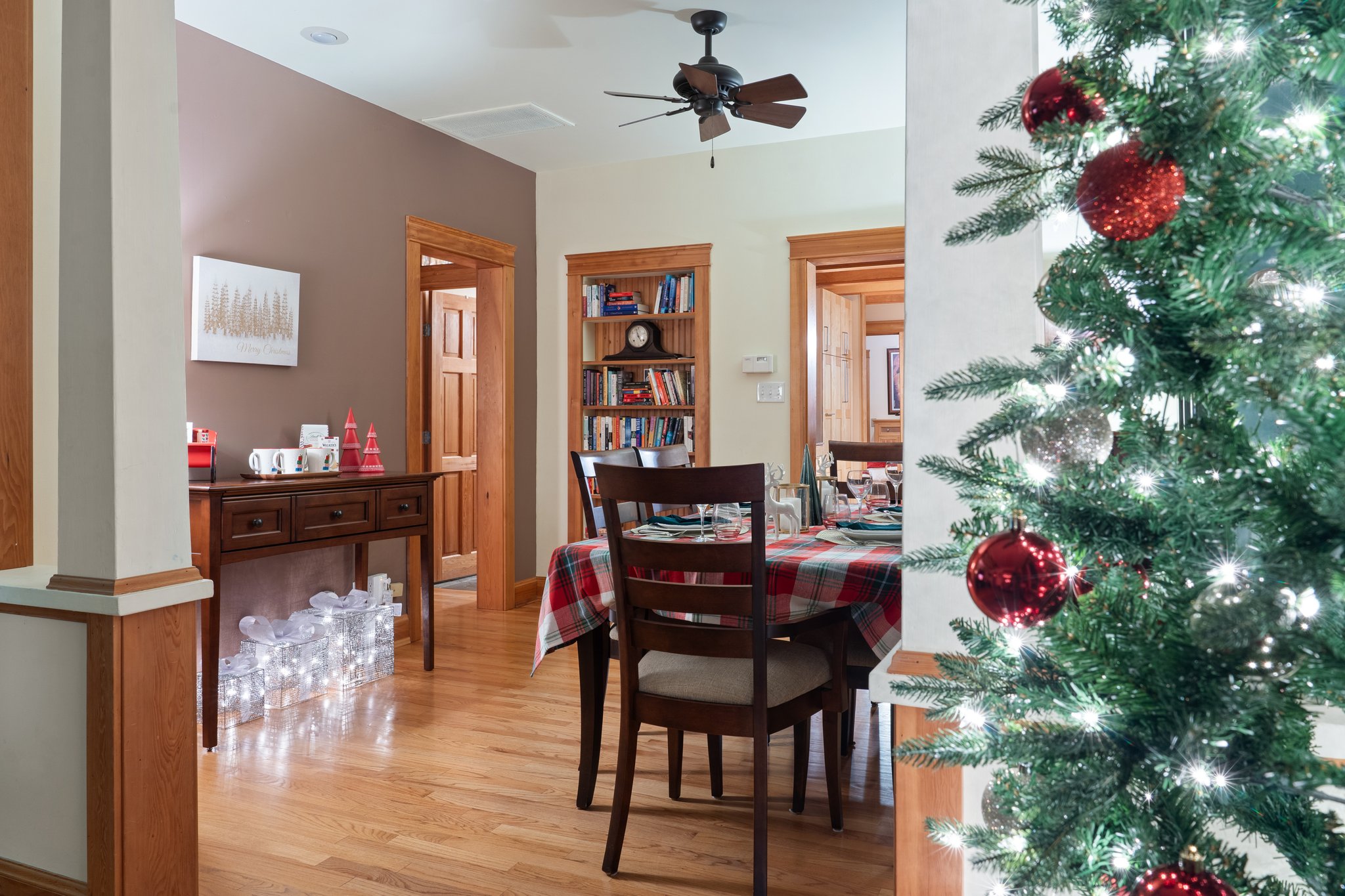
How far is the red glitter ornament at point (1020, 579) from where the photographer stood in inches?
27.9

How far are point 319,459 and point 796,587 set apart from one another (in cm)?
261

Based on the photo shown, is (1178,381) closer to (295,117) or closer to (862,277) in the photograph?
(295,117)

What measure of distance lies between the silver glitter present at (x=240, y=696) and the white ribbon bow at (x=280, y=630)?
0.17 metres

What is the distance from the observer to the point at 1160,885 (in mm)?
648

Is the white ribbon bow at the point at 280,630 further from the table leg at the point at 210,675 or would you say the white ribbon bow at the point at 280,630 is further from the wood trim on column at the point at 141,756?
the wood trim on column at the point at 141,756

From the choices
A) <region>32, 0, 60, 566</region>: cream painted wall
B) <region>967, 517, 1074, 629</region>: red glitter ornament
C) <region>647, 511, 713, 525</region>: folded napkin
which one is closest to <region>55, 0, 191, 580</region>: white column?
<region>32, 0, 60, 566</region>: cream painted wall

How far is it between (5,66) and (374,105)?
2.64m

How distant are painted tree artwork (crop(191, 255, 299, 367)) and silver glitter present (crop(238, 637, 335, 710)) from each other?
1.25 meters

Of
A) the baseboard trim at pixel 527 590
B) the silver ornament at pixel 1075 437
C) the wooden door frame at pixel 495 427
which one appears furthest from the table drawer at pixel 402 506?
the silver ornament at pixel 1075 437

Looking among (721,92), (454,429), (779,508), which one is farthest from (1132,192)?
(454,429)

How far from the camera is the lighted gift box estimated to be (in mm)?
3375

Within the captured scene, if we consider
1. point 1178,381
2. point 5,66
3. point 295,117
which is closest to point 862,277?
point 295,117

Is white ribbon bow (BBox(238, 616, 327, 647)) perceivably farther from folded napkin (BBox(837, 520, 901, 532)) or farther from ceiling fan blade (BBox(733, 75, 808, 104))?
ceiling fan blade (BBox(733, 75, 808, 104))

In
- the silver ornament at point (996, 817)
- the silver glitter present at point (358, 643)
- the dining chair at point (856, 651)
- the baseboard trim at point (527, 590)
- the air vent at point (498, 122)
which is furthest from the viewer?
the baseboard trim at point (527, 590)
